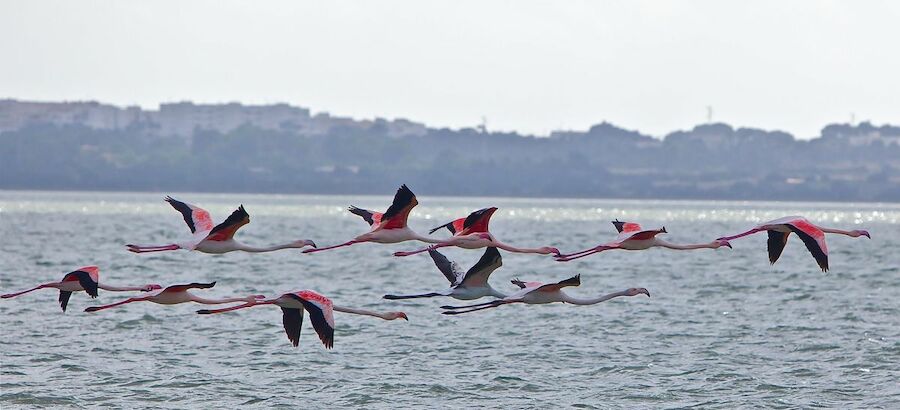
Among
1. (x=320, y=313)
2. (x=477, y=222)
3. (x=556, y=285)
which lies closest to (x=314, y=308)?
(x=320, y=313)

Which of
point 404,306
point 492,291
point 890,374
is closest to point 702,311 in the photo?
point 404,306

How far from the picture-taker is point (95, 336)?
3791cm

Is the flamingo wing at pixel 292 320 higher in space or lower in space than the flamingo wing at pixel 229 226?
lower

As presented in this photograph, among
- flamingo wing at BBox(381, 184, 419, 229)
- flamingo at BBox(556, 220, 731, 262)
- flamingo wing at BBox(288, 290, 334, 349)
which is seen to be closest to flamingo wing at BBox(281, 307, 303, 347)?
flamingo wing at BBox(288, 290, 334, 349)

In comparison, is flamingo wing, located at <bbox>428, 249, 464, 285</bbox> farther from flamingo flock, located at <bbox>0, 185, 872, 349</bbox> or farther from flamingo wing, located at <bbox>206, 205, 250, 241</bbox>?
flamingo wing, located at <bbox>206, 205, 250, 241</bbox>

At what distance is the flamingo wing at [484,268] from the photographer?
988 inches

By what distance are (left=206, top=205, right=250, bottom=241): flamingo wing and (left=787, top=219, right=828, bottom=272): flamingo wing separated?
7.09 metres

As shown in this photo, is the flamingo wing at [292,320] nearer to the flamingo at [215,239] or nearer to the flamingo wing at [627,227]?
the flamingo at [215,239]

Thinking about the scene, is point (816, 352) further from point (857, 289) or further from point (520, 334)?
point (857, 289)

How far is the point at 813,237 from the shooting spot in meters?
22.1

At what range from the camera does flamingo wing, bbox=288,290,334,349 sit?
2155 centimetres

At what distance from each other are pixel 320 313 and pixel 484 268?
164 inches

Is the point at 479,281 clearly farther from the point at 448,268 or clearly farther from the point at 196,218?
the point at 196,218

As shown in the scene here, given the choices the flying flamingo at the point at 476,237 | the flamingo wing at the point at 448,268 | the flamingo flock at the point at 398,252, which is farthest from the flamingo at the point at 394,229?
the flamingo wing at the point at 448,268
